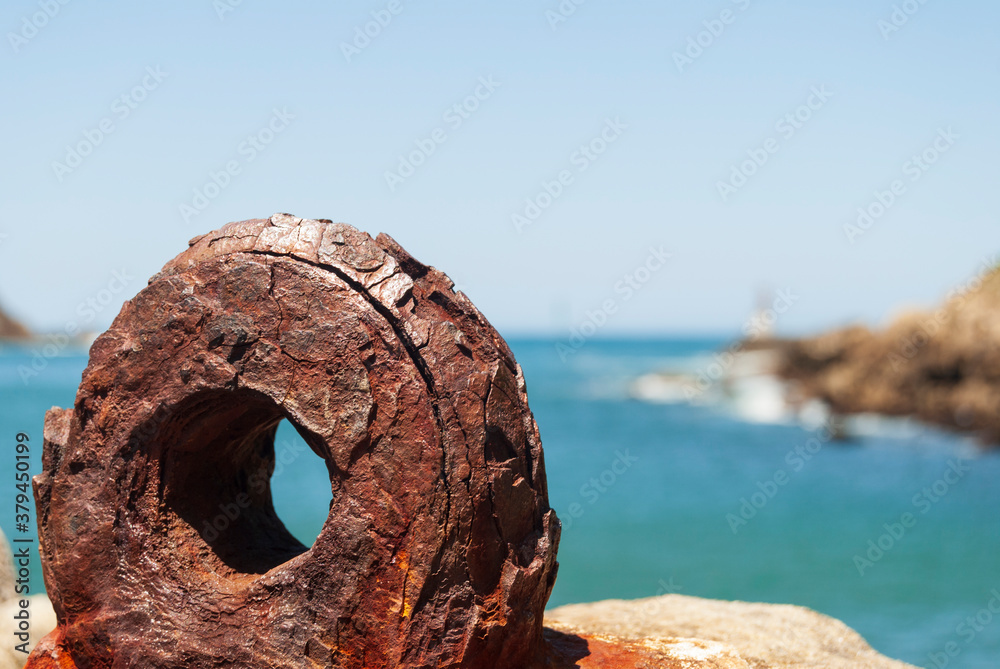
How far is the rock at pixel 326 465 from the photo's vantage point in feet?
11.5

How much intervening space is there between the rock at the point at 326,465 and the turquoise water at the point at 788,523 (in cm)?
788

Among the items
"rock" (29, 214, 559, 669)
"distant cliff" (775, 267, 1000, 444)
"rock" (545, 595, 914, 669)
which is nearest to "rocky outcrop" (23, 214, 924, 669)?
"rock" (29, 214, 559, 669)

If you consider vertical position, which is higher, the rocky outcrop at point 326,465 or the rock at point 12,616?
the rocky outcrop at point 326,465

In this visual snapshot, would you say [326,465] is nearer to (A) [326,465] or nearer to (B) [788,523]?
(A) [326,465]

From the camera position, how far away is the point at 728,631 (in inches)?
207

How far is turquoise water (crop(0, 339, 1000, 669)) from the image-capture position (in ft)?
38.8

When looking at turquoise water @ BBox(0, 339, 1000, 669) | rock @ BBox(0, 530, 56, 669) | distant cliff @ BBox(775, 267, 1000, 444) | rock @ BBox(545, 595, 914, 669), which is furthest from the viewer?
distant cliff @ BBox(775, 267, 1000, 444)

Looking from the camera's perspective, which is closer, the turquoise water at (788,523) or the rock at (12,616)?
the rock at (12,616)

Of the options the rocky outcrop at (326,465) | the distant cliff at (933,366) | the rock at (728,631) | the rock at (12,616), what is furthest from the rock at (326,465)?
the distant cliff at (933,366)

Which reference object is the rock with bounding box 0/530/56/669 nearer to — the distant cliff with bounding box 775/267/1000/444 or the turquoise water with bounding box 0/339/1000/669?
the turquoise water with bounding box 0/339/1000/669

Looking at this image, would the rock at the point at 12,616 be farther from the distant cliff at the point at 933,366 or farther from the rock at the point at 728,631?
the distant cliff at the point at 933,366

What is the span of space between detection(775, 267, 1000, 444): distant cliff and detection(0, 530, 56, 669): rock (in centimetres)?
2152

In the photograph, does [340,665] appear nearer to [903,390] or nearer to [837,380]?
[903,390]

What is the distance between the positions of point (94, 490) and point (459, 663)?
1.82 metres
